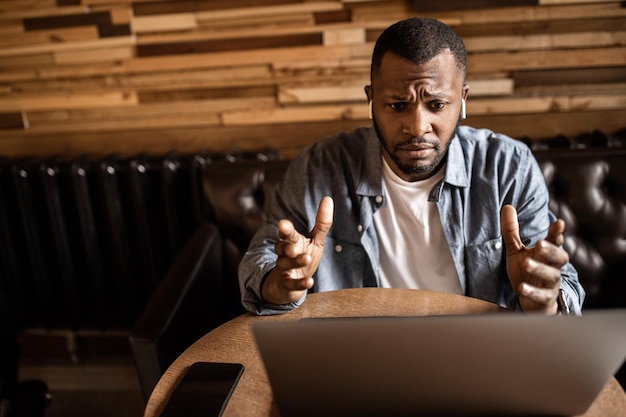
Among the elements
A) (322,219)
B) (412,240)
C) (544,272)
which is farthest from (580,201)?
(322,219)

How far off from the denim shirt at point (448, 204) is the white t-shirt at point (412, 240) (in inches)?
0.9

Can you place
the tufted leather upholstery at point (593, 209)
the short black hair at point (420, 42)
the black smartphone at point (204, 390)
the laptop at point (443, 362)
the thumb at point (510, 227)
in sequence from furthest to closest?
the tufted leather upholstery at point (593, 209), the short black hair at point (420, 42), the thumb at point (510, 227), the black smartphone at point (204, 390), the laptop at point (443, 362)

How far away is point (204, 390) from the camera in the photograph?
0.84 metres

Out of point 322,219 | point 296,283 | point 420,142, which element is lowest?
point 296,283

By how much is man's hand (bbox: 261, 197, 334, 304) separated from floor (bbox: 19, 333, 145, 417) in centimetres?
123

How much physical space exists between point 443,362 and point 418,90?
0.69 metres

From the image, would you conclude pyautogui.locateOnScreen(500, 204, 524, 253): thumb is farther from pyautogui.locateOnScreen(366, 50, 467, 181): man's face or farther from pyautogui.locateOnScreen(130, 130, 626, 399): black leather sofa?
pyautogui.locateOnScreen(130, 130, 626, 399): black leather sofa

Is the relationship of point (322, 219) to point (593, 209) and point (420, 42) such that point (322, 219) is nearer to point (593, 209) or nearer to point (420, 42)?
point (420, 42)

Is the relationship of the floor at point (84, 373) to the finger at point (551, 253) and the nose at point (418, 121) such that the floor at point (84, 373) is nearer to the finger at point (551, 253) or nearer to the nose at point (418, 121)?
the nose at point (418, 121)

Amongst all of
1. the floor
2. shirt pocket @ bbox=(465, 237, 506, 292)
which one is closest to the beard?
shirt pocket @ bbox=(465, 237, 506, 292)

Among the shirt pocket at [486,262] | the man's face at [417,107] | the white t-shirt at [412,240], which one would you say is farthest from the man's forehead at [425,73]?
the shirt pocket at [486,262]

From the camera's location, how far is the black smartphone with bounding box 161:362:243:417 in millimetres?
801

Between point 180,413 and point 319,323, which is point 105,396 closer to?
point 180,413

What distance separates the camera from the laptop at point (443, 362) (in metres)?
0.58
